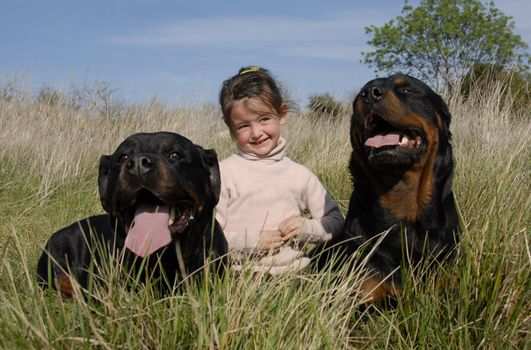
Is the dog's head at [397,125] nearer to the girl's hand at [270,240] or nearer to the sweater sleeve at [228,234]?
the girl's hand at [270,240]

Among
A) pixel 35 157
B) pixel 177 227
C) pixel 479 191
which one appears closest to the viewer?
pixel 177 227

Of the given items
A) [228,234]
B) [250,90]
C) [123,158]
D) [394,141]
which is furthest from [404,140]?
[123,158]

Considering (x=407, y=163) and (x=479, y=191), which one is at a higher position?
(x=407, y=163)

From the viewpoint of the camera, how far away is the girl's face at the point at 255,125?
391 centimetres

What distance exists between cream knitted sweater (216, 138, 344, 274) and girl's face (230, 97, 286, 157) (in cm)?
7

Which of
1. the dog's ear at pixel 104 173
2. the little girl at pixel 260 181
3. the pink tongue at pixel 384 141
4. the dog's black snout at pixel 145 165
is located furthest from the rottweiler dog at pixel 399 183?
the dog's ear at pixel 104 173

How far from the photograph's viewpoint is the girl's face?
3.91 metres

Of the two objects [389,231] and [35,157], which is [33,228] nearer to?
[35,157]

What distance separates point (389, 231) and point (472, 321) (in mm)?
833

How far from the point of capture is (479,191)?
14.1 feet

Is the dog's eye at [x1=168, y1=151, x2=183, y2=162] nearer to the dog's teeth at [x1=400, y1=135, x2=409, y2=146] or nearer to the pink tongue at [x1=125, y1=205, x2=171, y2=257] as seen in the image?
the pink tongue at [x1=125, y1=205, x2=171, y2=257]

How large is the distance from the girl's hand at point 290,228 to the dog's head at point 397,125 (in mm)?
588

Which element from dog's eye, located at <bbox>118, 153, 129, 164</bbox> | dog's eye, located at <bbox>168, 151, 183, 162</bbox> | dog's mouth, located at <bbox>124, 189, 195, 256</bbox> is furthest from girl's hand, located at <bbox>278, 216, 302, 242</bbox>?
dog's eye, located at <bbox>118, 153, 129, 164</bbox>

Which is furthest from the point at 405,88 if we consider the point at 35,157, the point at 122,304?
the point at 35,157
